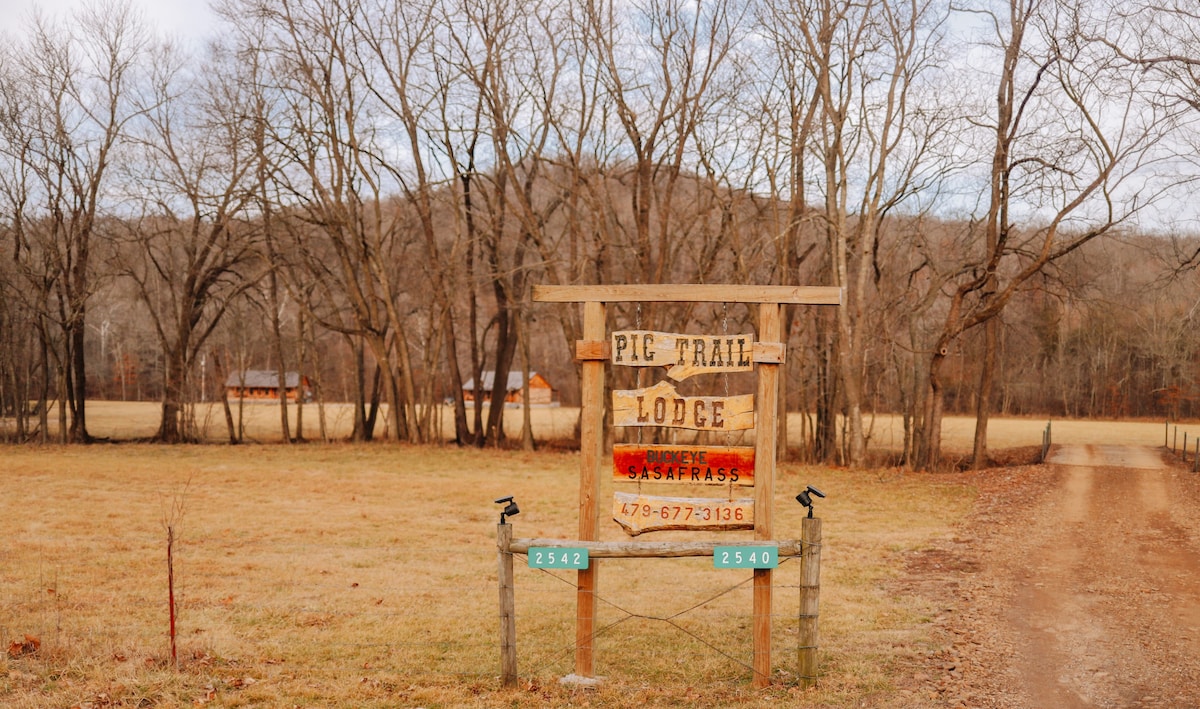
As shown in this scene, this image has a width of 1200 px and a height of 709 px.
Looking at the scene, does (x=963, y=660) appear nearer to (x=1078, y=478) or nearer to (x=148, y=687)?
(x=148, y=687)

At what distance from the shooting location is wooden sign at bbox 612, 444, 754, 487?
6480mm

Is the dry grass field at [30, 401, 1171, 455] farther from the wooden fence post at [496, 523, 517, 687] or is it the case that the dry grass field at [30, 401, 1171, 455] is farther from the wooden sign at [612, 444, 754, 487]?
the wooden fence post at [496, 523, 517, 687]

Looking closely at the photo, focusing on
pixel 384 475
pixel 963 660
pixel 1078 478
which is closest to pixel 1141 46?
pixel 1078 478

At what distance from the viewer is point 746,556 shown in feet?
20.8

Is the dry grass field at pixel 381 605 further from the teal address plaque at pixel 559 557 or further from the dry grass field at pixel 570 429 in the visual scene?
the dry grass field at pixel 570 429

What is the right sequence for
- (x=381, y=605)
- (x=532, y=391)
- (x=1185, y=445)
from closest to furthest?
(x=381, y=605)
(x=1185, y=445)
(x=532, y=391)

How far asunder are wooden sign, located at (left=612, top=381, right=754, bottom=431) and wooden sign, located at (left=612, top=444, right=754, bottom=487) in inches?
7.0

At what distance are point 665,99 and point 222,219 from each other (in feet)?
47.1

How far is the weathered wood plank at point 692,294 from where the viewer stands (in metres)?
6.54

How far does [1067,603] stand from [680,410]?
5.22 m

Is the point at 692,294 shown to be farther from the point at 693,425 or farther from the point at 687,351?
the point at 693,425

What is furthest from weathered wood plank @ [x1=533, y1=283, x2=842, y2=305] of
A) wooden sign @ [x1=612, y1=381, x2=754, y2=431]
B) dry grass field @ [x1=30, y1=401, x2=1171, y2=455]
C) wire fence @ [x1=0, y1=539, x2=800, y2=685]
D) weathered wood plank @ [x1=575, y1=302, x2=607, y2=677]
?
dry grass field @ [x1=30, y1=401, x2=1171, y2=455]

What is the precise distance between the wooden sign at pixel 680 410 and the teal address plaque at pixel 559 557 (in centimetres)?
97

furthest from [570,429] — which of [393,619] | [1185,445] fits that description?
[393,619]
